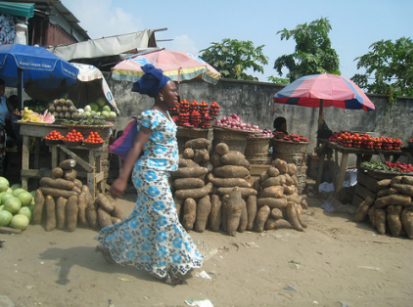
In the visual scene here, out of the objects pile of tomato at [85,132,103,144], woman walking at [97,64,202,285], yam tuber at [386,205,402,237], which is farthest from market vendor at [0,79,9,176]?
yam tuber at [386,205,402,237]

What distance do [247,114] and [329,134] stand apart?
271cm

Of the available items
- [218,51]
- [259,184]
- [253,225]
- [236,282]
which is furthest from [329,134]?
[218,51]

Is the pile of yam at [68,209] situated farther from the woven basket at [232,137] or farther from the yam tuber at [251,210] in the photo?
the woven basket at [232,137]

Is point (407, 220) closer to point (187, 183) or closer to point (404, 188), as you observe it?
point (404, 188)

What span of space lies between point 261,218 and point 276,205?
1.10ft

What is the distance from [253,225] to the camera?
4.71 metres

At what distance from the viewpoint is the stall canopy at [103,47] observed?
898 centimetres

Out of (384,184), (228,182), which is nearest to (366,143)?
(384,184)

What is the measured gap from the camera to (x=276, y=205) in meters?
4.71

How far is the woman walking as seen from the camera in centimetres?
273

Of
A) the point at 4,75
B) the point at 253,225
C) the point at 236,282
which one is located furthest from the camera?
the point at 4,75

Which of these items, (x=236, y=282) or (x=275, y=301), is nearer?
(x=275, y=301)

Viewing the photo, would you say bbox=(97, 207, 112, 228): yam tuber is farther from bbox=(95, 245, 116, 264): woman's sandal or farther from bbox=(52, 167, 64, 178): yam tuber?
bbox=(95, 245, 116, 264): woman's sandal

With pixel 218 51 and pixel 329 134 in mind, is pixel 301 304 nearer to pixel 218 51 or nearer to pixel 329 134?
pixel 329 134
